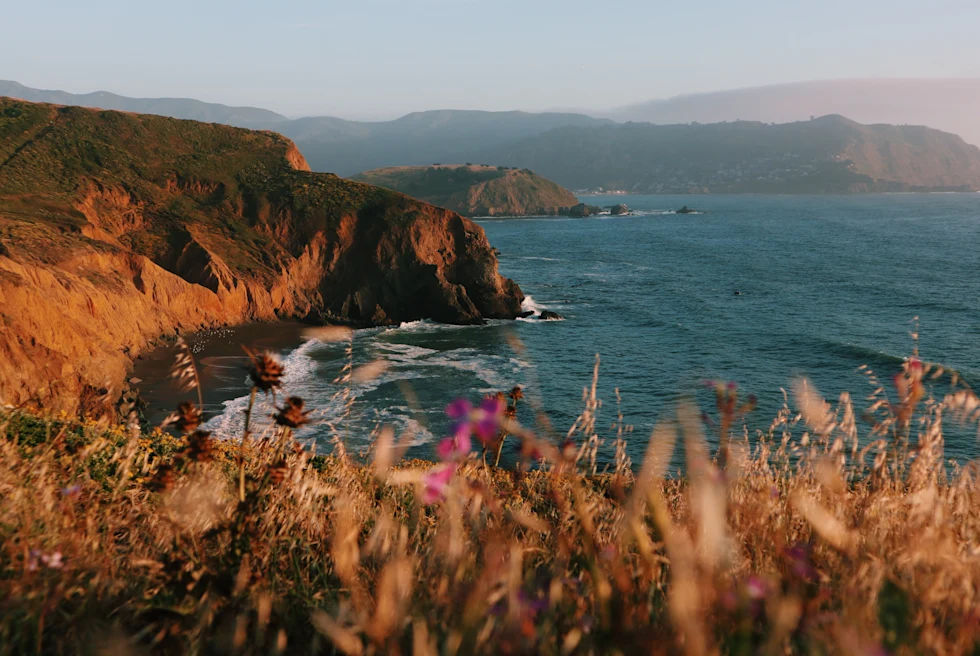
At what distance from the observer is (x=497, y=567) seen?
8.30 ft

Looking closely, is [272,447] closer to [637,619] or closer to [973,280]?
[637,619]

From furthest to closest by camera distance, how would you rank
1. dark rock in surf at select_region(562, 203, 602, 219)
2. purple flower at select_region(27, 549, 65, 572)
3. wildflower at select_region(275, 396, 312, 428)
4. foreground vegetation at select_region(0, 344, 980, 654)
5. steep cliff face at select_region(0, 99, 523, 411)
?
dark rock in surf at select_region(562, 203, 602, 219) → steep cliff face at select_region(0, 99, 523, 411) → wildflower at select_region(275, 396, 312, 428) → purple flower at select_region(27, 549, 65, 572) → foreground vegetation at select_region(0, 344, 980, 654)

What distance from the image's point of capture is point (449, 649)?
68.9 inches

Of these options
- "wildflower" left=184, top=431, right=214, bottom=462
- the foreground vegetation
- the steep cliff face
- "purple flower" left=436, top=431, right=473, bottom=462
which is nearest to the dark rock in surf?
the steep cliff face

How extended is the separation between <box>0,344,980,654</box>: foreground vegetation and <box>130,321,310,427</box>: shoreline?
22202mm

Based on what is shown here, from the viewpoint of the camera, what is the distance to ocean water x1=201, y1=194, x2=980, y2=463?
32.8 metres

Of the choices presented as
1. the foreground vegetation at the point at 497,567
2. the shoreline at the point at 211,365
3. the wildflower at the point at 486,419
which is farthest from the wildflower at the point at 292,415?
the shoreline at the point at 211,365

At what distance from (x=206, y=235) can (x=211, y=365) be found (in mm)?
17897

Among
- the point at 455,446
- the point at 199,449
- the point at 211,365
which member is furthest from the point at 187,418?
the point at 211,365

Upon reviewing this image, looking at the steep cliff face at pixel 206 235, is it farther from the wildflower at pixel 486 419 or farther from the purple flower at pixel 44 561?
the wildflower at pixel 486 419

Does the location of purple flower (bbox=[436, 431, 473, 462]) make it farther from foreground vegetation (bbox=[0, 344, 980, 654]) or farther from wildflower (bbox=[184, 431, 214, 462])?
wildflower (bbox=[184, 431, 214, 462])

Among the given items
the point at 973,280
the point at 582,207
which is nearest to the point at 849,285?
the point at 973,280

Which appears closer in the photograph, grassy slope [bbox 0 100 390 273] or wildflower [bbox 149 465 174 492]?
wildflower [bbox 149 465 174 492]

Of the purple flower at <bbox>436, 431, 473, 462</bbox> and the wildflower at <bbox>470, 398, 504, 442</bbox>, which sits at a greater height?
the wildflower at <bbox>470, 398, 504, 442</bbox>
